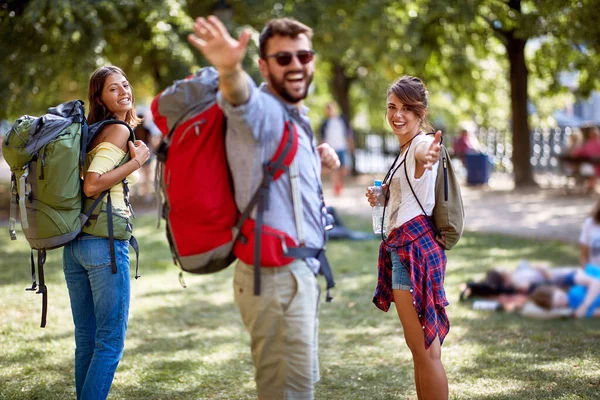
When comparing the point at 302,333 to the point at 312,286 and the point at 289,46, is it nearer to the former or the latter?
the point at 312,286

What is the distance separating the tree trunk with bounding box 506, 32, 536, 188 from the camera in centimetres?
1762

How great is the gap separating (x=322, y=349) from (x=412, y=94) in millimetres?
2883

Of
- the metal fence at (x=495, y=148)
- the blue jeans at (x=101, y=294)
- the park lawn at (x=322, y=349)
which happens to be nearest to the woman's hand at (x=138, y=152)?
the blue jeans at (x=101, y=294)

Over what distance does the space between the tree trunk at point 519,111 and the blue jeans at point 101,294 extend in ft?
50.4

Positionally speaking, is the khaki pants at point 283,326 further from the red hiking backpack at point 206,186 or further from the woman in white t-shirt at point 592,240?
the woman in white t-shirt at point 592,240

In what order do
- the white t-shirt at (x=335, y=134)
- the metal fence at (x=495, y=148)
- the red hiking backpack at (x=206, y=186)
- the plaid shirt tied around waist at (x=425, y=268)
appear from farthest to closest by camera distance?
1. the metal fence at (x=495, y=148)
2. the white t-shirt at (x=335, y=134)
3. the plaid shirt tied around waist at (x=425, y=268)
4. the red hiking backpack at (x=206, y=186)

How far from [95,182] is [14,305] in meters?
4.50

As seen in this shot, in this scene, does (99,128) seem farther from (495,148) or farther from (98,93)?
(495,148)

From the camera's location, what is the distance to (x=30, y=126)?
3.78 meters

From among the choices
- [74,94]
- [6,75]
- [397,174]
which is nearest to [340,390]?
[397,174]

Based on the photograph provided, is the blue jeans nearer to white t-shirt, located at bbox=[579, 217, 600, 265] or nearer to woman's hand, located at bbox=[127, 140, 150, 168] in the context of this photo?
woman's hand, located at bbox=[127, 140, 150, 168]

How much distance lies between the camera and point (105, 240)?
3781 millimetres

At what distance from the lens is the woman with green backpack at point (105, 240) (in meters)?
3.72

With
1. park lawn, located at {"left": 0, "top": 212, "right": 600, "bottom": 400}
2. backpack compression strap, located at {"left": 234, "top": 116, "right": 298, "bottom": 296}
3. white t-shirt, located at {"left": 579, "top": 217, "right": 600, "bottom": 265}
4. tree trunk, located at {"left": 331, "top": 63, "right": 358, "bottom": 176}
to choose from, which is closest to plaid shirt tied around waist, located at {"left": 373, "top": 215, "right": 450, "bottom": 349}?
backpack compression strap, located at {"left": 234, "top": 116, "right": 298, "bottom": 296}
